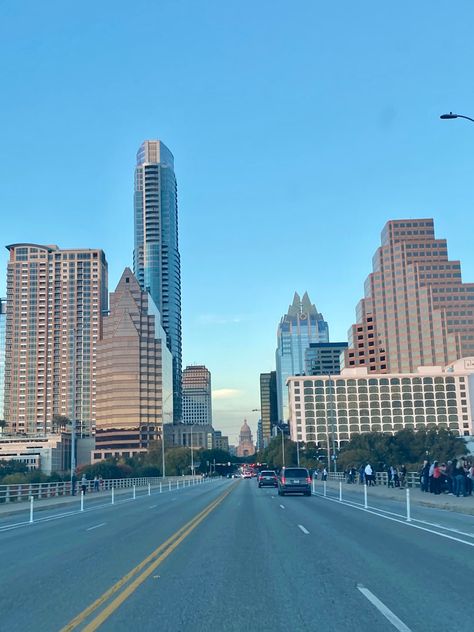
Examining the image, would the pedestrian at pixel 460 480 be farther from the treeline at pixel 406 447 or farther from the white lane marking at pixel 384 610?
the treeline at pixel 406 447

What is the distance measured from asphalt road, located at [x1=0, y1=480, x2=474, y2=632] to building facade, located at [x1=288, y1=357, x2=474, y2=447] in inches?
6788

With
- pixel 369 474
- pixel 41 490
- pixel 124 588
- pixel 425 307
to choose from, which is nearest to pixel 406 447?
pixel 425 307

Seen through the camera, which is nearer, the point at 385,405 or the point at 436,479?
the point at 436,479

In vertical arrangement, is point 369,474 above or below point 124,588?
below

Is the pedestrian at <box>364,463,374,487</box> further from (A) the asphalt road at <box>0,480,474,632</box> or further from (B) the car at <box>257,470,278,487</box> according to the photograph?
(A) the asphalt road at <box>0,480,474,632</box>

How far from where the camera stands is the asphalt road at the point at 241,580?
826 centimetres

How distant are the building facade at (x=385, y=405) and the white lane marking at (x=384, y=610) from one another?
179 meters

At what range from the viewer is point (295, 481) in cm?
4112

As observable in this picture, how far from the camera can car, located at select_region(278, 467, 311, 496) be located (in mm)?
40969

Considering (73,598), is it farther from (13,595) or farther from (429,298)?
(429,298)

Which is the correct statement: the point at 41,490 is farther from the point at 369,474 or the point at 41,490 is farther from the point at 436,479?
the point at 436,479

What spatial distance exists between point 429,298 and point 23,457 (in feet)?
370

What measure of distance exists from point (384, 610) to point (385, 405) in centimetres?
18693

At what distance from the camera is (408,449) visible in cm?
13062
